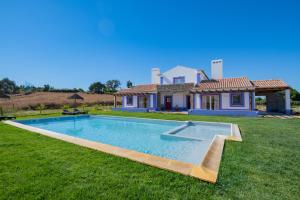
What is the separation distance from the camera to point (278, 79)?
1861 centimetres

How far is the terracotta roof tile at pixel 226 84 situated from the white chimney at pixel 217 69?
1.32 metres

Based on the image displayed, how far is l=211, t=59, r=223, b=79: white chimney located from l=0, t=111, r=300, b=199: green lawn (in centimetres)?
1884

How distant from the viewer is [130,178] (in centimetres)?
343

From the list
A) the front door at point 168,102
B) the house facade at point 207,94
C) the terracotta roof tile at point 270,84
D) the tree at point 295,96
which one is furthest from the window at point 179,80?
the tree at point 295,96

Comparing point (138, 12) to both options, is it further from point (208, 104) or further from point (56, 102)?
point (56, 102)

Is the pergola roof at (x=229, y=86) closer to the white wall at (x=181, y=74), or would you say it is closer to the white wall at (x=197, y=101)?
the white wall at (x=197, y=101)

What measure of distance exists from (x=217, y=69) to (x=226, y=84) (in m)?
3.78

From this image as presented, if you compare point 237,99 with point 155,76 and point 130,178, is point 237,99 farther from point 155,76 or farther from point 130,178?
point 130,178

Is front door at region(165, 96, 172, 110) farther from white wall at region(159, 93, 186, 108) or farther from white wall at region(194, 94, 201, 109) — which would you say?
white wall at region(194, 94, 201, 109)

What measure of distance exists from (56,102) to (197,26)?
32765 millimetres

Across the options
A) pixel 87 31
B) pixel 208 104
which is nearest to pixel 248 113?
pixel 208 104

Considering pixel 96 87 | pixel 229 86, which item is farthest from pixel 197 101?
pixel 96 87

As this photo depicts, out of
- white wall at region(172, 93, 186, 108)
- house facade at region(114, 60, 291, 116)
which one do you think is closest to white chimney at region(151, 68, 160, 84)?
house facade at region(114, 60, 291, 116)

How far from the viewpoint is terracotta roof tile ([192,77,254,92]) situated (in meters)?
17.7
